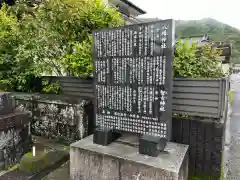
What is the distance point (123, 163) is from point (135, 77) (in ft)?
5.03

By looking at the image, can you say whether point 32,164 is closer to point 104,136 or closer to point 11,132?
point 11,132

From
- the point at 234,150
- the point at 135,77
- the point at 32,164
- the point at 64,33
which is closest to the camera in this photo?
the point at 135,77

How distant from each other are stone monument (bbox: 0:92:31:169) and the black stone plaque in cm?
183

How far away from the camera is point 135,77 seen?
10.9 ft

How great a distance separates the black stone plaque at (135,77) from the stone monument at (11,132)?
1834mm

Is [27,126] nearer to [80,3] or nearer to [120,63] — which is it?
[120,63]

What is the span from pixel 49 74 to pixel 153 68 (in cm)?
441

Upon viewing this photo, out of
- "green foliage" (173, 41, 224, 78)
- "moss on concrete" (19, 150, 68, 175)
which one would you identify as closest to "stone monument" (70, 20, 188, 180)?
"moss on concrete" (19, 150, 68, 175)

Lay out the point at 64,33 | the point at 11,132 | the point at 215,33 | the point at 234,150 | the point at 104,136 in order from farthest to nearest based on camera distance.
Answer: the point at 215,33 < the point at 64,33 < the point at 234,150 < the point at 11,132 < the point at 104,136

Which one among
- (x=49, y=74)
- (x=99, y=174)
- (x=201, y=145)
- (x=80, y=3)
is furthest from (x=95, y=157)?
(x=80, y=3)

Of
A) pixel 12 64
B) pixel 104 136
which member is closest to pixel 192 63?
pixel 104 136

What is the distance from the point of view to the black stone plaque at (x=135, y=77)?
3.04m

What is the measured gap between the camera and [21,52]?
6.23m

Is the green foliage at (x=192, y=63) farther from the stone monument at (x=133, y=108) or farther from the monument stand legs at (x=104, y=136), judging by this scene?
the monument stand legs at (x=104, y=136)
